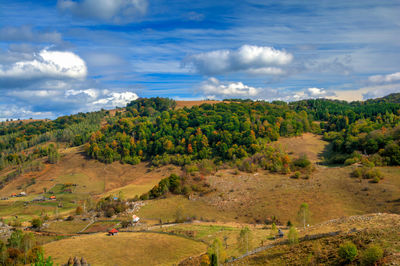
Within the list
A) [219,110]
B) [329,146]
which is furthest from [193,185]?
[219,110]

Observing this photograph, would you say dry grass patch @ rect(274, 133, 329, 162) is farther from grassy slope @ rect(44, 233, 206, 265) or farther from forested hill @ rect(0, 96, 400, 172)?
grassy slope @ rect(44, 233, 206, 265)

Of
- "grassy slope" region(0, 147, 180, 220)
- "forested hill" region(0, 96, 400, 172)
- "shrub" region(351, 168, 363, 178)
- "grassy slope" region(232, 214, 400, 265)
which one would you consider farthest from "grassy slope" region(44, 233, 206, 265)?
"forested hill" region(0, 96, 400, 172)

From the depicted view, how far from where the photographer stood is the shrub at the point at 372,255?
20.6 metres

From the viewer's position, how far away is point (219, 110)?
18900 centimetres

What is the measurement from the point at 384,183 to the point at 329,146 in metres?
69.3

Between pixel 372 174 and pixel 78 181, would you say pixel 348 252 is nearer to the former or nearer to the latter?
pixel 372 174

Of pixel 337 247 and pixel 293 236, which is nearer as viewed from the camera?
pixel 337 247

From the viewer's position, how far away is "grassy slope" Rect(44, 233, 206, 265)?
4131cm

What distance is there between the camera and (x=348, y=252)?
72.8 feet

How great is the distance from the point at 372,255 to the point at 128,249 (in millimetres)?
36778

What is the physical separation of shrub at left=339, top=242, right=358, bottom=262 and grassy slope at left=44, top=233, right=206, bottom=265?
24.0 metres

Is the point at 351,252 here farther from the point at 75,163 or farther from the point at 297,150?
the point at 75,163

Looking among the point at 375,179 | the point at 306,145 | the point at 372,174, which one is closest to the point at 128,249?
the point at 375,179

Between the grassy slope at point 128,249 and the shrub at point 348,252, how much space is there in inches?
946
